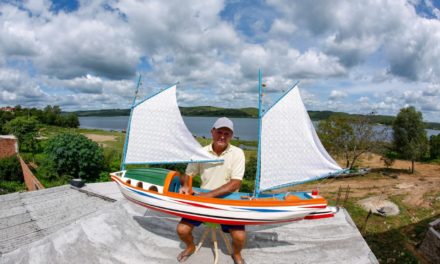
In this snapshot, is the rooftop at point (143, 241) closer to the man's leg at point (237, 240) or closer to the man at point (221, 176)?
the man's leg at point (237, 240)

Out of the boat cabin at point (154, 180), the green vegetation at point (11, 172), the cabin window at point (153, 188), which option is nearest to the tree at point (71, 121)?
the green vegetation at point (11, 172)

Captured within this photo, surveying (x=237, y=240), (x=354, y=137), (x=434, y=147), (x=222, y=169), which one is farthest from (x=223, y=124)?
(x=434, y=147)

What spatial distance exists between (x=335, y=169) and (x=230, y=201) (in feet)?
8.73

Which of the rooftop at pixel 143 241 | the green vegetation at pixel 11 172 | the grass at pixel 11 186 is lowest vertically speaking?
the grass at pixel 11 186

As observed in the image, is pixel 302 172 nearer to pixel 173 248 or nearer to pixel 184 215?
pixel 184 215

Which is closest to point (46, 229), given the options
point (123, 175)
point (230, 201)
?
point (123, 175)

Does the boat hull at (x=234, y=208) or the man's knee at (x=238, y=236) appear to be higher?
the boat hull at (x=234, y=208)

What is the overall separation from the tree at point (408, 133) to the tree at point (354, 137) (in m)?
2.71

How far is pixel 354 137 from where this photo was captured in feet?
81.0

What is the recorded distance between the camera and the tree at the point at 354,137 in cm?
2450

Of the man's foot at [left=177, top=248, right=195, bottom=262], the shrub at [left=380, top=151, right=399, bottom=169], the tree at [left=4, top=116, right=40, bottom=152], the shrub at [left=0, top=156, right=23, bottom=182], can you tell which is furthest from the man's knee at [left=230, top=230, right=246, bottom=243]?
the tree at [left=4, top=116, right=40, bottom=152]

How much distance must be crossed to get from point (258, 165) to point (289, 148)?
2.49 ft

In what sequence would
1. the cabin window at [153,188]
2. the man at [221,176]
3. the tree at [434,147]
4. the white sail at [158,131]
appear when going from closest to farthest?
the man at [221,176]
the cabin window at [153,188]
the white sail at [158,131]
the tree at [434,147]

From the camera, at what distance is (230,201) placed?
4586 millimetres
